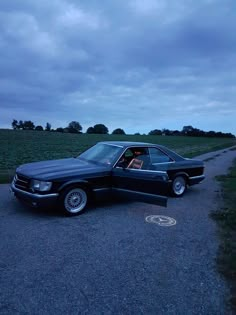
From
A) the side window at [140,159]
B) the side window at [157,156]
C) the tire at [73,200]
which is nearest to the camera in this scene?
the tire at [73,200]

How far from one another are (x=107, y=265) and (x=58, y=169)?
106 inches

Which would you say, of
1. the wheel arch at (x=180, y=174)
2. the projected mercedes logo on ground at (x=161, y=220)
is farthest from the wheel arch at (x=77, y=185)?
the wheel arch at (x=180, y=174)

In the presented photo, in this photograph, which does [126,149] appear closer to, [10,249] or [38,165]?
[38,165]

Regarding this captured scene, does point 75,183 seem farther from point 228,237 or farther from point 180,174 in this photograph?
point 180,174

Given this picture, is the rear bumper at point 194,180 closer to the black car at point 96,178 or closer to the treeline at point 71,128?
the black car at point 96,178

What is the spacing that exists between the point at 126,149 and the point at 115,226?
84.5 inches

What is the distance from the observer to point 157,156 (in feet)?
23.4

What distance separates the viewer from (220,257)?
382cm

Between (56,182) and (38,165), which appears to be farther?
(38,165)

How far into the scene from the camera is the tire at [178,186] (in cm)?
760

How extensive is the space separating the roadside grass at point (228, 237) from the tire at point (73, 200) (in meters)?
2.74

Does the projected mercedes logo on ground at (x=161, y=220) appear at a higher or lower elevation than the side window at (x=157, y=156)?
lower

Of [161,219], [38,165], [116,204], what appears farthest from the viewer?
[116,204]

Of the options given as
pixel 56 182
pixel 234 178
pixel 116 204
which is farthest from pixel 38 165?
pixel 234 178
